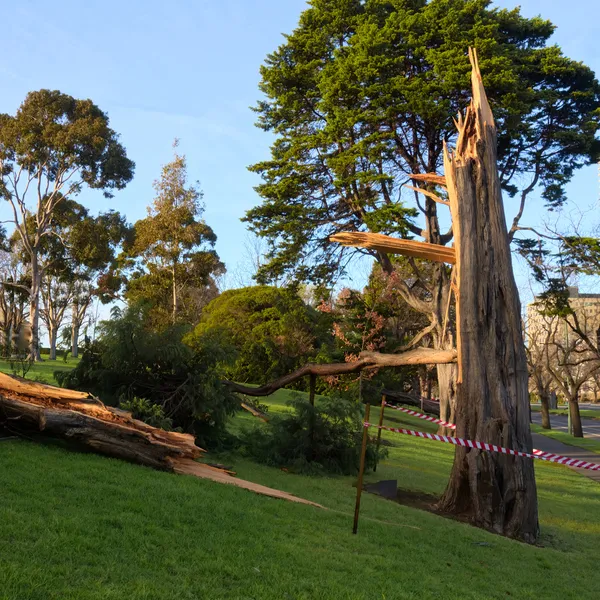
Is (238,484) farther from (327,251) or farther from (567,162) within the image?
(567,162)

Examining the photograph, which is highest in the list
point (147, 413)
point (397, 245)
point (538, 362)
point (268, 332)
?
point (538, 362)

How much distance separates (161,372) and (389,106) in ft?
37.0

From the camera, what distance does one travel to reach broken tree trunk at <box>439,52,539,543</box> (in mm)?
9352

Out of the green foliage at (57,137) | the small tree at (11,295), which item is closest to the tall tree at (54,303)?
the small tree at (11,295)

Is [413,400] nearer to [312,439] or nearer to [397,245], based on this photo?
[312,439]

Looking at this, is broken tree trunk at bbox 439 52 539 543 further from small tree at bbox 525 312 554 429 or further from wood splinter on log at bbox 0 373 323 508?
small tree at bbox 525 312 554 429

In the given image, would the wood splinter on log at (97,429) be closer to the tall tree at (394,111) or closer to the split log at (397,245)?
the split log at (397,245)

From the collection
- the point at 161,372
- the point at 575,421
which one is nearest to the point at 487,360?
the point at 161,372

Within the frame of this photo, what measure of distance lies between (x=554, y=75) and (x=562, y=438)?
715 inches

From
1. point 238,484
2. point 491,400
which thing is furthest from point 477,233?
point 238,484

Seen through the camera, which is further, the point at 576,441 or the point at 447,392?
the point at 576,441

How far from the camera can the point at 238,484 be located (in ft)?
25.5

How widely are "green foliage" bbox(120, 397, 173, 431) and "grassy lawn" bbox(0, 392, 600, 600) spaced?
1.93 m

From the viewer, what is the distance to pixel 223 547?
4.95m
